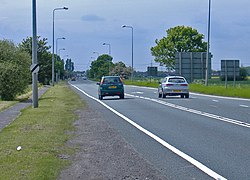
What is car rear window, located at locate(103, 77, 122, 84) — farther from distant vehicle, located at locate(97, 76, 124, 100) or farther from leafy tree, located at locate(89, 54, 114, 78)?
leafy tree, located at locate(89, 54, 114, 78)

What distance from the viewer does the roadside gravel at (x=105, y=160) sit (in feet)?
32.8

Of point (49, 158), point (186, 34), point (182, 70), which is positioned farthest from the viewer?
point (186, 34)

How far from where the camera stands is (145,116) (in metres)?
23.8

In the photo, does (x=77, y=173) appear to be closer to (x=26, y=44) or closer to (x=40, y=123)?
(x=40, y=123)

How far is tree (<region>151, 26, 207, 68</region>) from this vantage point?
351 ft

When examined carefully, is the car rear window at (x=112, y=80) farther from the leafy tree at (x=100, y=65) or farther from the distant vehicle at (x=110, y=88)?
the leafy tree at (x=100, y=65)

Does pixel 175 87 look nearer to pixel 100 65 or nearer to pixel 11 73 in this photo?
pixel 11 73

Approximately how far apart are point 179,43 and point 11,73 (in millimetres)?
69211

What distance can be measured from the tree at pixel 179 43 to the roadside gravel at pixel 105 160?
90.6 meters

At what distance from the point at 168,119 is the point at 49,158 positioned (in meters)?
10.8

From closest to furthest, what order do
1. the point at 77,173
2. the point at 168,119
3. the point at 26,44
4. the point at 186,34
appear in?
1. the point at 77,173
2. the point at 168,119
3. the point at 26,44
4. the point at 186,34

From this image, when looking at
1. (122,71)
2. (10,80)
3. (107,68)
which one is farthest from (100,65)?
(10,80)

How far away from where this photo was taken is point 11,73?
133 ft

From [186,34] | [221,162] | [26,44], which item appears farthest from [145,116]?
[186,34]
